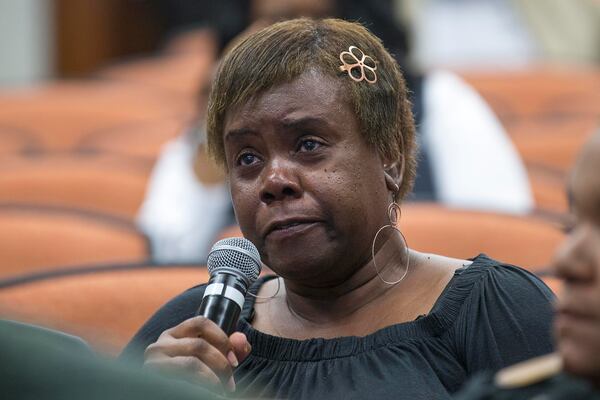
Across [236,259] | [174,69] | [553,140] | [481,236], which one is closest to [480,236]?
[481,236]

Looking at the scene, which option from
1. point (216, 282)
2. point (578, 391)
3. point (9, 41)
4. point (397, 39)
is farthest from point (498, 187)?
point (9, 41)

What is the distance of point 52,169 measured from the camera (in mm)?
2605

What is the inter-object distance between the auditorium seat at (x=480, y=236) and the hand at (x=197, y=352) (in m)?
0.86

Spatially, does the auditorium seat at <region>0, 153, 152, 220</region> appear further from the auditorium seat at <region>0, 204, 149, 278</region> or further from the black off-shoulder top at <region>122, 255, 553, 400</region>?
the black off-shoulder top at <region>122, 255, 553, 400</region>

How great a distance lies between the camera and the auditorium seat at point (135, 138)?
3.21 metres

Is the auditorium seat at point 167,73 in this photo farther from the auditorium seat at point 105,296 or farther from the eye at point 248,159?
the eye at point 248,159

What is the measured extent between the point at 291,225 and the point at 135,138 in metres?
2.26

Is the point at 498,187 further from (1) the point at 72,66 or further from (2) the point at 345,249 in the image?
(1) the point at 72,66

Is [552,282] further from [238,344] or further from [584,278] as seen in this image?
[584,278]

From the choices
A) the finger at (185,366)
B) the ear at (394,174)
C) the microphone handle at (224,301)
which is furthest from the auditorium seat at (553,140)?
the finger at (185,366)

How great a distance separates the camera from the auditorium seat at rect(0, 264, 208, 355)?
63.7 inches

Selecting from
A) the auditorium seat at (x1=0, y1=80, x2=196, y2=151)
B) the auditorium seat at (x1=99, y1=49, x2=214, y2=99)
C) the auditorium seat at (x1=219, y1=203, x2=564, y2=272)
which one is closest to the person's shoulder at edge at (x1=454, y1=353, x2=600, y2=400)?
the auditorium seat at (x1=219, y1=203, x2=564, y2=272)

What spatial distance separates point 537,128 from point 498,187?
98 centimetres

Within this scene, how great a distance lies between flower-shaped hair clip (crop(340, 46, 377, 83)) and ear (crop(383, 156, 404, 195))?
0.32 ft
